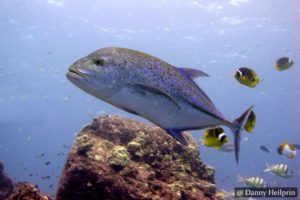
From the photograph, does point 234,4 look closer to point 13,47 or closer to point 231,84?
point 231,84

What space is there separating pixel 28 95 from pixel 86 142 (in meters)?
65.6

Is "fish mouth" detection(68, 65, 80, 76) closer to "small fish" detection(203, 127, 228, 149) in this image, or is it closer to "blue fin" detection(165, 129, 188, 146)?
"blue fin" detection(165, 129, 188, 146)

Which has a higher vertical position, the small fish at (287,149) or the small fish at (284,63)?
the small fish at (284,63)

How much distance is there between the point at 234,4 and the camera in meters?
24.1

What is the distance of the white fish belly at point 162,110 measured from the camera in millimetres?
1900

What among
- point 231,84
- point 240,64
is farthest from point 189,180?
point 231,84

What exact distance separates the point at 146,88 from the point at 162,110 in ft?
0.91

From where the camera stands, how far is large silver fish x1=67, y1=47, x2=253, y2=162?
1886 millimetres

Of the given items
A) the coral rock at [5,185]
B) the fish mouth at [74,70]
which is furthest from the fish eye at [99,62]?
the coral rock at [5,185]

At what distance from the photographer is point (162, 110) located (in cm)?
199

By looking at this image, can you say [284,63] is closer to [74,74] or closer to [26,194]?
[74,74]

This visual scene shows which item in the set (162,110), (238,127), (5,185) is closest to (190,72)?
(162,110)

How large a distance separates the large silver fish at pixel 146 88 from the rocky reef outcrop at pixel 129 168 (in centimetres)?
143

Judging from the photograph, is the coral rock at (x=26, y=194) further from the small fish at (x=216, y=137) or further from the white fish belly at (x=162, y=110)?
the small fish at (x=216, y=137)
